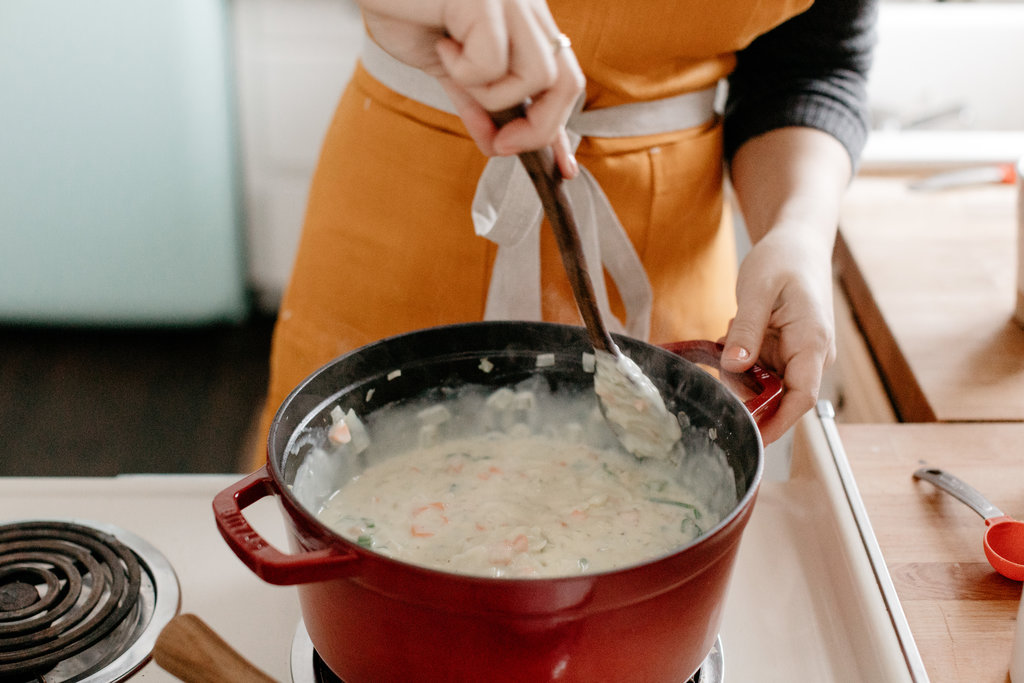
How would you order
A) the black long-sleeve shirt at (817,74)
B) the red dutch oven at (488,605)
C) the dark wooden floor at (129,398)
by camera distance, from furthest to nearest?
1. the dark wooden floor at (129,398)
2. the black long-sleeve shirt at (817,74)
3. the red dutch oven at (488,605)

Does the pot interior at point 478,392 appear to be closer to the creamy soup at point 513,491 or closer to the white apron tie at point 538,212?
the creamy soup at point 513,491

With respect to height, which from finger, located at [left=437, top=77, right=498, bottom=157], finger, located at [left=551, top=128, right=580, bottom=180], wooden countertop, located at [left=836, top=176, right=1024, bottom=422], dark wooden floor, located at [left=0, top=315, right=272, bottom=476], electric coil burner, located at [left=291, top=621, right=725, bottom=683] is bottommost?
dark wooden floor, located at [left=0, top=315, right=272, bottom=476]

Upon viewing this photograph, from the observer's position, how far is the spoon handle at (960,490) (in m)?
0.80

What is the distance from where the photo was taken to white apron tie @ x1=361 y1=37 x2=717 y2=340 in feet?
3.19

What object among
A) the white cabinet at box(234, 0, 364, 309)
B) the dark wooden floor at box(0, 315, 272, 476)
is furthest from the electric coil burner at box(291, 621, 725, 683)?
the white cabinet at box(234, 0, 364, 309)

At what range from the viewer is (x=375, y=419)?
0.80 m

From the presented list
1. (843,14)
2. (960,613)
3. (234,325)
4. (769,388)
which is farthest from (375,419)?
(234,325)

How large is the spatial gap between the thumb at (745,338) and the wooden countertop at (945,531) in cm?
20

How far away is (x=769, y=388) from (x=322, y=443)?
367 millimetres

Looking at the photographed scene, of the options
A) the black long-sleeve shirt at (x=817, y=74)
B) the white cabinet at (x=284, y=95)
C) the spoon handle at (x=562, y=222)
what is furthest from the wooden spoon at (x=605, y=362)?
the white cabinet at (x=284, y=95)

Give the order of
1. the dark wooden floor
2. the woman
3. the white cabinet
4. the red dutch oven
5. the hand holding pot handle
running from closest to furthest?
the red dutch oven, the hand holding pot handle, the woman, the dark wooden floor, the white cabinet

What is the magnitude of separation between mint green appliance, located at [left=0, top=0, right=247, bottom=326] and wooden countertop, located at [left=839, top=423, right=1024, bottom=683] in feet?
6.64

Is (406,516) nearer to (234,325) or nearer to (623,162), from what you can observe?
(623,162)

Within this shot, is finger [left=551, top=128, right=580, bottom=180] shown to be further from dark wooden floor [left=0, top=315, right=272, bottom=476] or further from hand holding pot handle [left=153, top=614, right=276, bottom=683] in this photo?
dark wooden floor [left=0, top=315, right=272, bottom=476]
